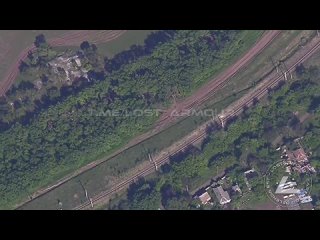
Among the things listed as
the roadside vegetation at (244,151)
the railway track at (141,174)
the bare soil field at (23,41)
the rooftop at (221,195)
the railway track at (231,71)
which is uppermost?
the bare soil field at (23,41)

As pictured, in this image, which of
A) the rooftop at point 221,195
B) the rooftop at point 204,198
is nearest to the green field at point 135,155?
the rooftop at point 204,198

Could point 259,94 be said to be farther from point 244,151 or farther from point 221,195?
point 221,195

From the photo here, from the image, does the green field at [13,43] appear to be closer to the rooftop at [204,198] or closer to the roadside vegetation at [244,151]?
the roadside vegetation at [244,151]

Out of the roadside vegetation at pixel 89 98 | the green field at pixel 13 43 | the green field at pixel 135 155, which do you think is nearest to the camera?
the roadside vegetation at pixel 89 98

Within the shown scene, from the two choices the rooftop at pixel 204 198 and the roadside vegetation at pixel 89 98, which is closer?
the rooftop at pixel 204 198

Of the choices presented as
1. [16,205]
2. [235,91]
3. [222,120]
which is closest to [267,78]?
[235,91]

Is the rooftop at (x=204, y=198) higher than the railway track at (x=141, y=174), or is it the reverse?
the railway track at (x=141, y=174)

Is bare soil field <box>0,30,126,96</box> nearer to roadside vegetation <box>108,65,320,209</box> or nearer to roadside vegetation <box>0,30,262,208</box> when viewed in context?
roadside vegetation <box>0,30,262,208</box>

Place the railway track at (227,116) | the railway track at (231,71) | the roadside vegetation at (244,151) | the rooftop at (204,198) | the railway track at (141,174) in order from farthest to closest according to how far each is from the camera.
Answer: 1. the railway track at (231,71)
2. the railway track at (227,116)
3. the railway track at (141,174)
4. the rooftop at (204,198)
5. the roadside vegetation at (244,151)
